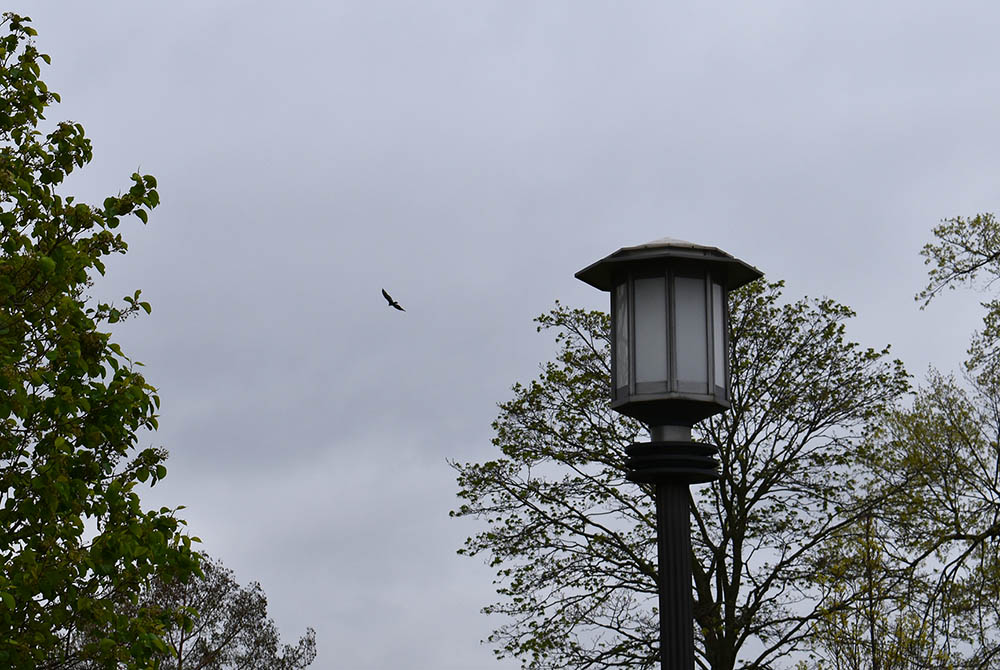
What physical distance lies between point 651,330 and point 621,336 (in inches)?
8.1

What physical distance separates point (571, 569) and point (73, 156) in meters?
12.6

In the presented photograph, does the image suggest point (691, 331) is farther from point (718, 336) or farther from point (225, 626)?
point (225, 626)

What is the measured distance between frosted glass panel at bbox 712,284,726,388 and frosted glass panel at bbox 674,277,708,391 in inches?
2.4

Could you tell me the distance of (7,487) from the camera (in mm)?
8055

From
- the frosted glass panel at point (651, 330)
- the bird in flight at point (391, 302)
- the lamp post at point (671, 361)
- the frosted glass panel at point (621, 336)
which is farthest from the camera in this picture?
the bird in flight at point (391, 302)

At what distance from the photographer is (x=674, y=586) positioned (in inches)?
237

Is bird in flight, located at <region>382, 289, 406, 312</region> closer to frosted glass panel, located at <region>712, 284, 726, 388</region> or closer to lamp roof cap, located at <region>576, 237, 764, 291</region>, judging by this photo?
lamp roof cap, located at <region>576, 237, 764, 291</region>

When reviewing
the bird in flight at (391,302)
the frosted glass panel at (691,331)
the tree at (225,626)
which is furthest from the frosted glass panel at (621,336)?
the tree at (225,626)

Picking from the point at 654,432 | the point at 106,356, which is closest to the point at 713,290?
the point at 654,432

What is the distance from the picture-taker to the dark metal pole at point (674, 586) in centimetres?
595

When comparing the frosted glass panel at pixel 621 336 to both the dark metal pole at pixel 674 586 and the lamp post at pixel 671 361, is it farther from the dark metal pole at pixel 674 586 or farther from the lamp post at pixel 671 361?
the dark metal pole at pixel 674 586

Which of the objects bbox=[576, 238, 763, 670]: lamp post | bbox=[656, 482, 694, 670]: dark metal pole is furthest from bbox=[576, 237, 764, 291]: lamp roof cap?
bbox=[656, 482, 694, 670]: dark metal pole

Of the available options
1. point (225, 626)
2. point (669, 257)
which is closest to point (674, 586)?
point (669, 257)

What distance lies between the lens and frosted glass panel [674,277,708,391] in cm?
638
